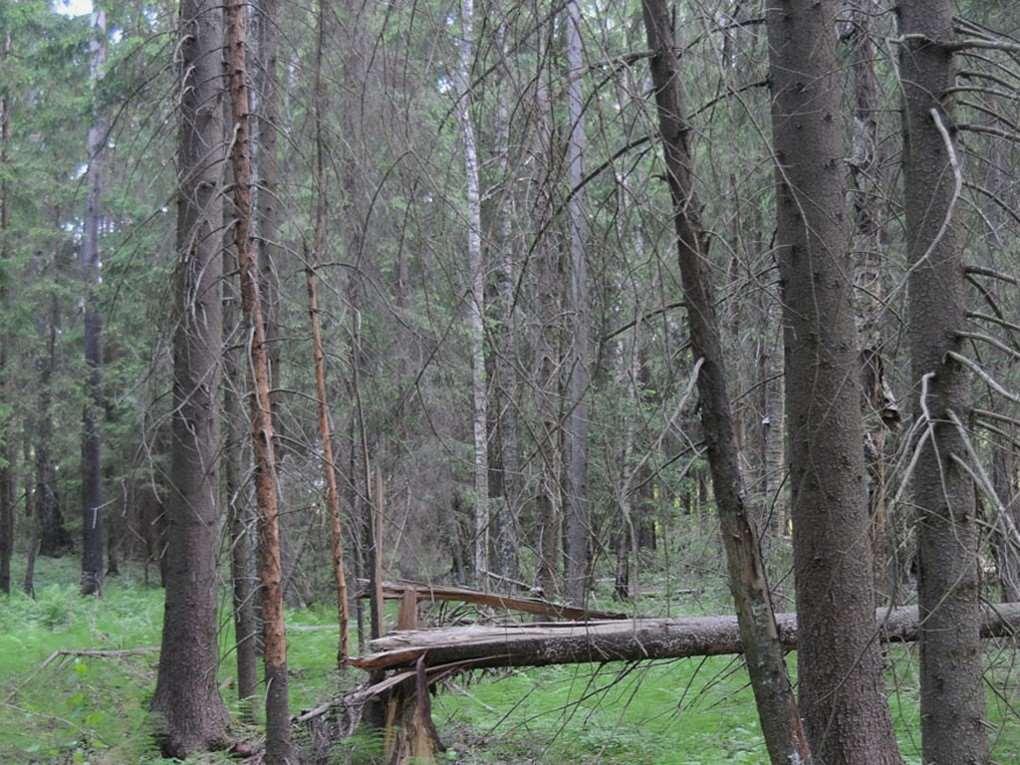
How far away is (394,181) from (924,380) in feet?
11.0

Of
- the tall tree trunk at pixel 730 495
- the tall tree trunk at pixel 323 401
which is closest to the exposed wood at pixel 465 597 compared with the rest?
the tall tree trunk at pixel 323 401

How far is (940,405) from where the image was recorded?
14.1 feet

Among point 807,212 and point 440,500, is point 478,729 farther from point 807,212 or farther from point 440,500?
point 440,500

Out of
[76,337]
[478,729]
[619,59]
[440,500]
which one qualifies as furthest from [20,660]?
[76,337]

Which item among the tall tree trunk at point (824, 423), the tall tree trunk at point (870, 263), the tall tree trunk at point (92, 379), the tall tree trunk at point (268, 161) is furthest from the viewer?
the tall tree trunk at point (92, 379)

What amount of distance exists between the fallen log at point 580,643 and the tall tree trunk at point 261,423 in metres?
1.01

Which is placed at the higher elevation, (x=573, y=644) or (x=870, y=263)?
(x=870, y=263)

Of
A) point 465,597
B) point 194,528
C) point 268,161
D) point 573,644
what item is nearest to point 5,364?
point 268,161

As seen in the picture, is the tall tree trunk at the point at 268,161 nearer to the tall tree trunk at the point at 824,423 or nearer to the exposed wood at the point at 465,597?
the exposed wood at the point at 465,597

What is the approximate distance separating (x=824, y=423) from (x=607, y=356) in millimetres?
4043

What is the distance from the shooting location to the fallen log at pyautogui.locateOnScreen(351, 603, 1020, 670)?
653 cm

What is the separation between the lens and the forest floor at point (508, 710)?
6.80 m

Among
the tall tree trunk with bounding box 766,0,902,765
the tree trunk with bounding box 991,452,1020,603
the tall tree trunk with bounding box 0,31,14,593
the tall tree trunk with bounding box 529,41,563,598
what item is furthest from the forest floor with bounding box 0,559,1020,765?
the tall tree trunk with bounding box 0,31,14,593

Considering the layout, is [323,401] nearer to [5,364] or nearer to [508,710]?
[508,710]
